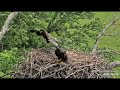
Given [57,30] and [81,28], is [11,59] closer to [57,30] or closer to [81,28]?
[57,30]

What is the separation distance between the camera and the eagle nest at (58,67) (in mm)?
3111

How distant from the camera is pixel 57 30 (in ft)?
31.7

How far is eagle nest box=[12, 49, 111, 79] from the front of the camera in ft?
10.2

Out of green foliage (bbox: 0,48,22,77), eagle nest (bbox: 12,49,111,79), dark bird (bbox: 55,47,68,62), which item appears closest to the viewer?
eagle nest (bbox: 12,49,111,79)

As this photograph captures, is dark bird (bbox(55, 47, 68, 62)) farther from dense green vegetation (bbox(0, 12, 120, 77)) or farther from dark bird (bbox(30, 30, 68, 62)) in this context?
dense green vegetation (bbox(0, 12, 120, 77))
